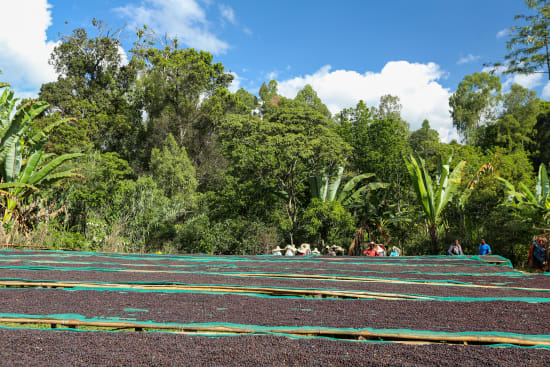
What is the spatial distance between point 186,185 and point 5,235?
8.53m

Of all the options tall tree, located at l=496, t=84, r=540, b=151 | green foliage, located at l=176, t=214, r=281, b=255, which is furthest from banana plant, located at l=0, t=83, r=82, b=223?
tall tree, located at l=496, t=84, r=540, b=151

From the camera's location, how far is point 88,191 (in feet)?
36.6

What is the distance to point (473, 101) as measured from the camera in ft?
98.0

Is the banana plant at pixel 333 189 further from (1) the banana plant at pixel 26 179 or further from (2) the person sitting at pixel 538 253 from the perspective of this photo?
(1) the banana plant at pixel 26 179

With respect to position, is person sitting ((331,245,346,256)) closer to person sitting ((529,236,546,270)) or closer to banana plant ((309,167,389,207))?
banana plant ((309,167,389,207))

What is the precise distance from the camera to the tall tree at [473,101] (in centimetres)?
2950

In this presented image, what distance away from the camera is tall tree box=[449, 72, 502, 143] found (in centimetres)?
2950

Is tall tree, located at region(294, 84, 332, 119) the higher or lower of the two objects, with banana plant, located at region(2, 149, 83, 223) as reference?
higher

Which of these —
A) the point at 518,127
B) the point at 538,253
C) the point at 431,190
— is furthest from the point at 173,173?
the point at 518,127

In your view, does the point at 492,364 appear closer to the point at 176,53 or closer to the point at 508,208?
the point at 508,208

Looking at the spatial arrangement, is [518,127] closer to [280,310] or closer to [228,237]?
[228,237]

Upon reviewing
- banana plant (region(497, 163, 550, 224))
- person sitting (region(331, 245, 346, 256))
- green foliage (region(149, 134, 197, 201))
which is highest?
green foliage (region(149, 134, 197, 201))

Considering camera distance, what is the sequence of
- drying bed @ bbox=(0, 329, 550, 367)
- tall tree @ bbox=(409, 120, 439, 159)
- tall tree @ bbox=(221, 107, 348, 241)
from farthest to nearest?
tall tree @ bbox=(409, 120, 439, 159)
tall tree @ bbox=(221, 107, 348, 241)
drying bed @ bbox=(0, 329, 550, 367)

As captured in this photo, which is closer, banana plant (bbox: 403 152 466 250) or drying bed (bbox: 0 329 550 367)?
drying bed (bbox: 0 329 550 367)
